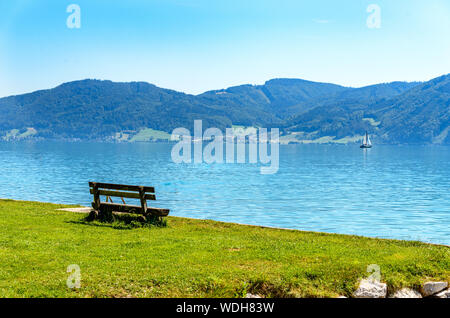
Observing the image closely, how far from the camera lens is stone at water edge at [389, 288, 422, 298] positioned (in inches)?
430

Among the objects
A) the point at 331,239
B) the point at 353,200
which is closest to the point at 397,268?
the point at 331,239

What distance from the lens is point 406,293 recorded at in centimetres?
1100

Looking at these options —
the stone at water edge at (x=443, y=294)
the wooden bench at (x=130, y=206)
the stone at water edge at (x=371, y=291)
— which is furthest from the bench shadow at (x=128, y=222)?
the stone at water edge at (x=443, y=294)

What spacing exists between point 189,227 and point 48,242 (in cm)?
618

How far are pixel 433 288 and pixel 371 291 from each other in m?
1.62

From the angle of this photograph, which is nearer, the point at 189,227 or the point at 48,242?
the point at 48,242

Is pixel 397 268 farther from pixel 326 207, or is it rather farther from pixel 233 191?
pixel 233 191

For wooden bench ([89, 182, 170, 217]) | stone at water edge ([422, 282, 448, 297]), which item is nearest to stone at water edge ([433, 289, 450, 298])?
stone at water edge ([422, 282, 448, 297])

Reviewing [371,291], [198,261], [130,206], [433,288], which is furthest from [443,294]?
[130,206]

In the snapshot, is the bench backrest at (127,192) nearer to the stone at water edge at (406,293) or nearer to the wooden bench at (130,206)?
the wooden bench at (130,206)

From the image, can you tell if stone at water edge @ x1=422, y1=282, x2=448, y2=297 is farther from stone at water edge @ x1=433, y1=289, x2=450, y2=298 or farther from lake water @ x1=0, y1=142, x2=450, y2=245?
lake water @ x1=0, y1=142, x2=450, y2=245

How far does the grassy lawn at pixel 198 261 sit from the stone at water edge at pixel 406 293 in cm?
16

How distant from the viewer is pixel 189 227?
19.4m
